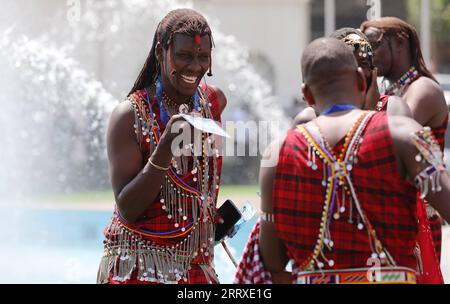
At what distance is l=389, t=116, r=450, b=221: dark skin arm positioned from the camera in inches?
103

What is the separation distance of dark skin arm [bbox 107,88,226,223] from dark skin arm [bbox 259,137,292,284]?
512mm

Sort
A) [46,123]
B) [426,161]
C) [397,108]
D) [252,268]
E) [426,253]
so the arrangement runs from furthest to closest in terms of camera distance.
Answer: [46,123], [426,253], [397,108], [252,268], [426,161]

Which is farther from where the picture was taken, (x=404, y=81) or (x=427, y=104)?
(x=404, y=81)

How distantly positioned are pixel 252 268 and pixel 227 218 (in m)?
0.80

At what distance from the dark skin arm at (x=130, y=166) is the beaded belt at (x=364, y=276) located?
2.57ft

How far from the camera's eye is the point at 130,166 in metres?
3.38

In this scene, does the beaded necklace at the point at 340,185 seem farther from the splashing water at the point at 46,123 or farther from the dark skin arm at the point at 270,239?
the splashing water at the point at 46,123

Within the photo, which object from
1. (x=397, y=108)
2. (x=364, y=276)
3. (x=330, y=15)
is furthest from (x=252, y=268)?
(x=330, y=15)

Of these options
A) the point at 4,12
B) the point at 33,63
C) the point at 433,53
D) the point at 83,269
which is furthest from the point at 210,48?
the point at 433,53

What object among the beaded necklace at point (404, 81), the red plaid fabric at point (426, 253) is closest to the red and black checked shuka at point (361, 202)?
the red plaid fabric at point (426, 253)

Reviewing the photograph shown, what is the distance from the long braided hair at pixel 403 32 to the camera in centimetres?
427

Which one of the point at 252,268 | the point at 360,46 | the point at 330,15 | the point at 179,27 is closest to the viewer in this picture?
the point at 252,268

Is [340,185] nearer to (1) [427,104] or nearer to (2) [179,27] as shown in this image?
(2) [179,27]

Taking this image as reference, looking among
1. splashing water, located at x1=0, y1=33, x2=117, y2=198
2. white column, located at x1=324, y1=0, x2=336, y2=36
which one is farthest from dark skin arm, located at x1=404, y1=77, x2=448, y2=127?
white column, located at x1=324, y1=0, x2=336, y2=36
